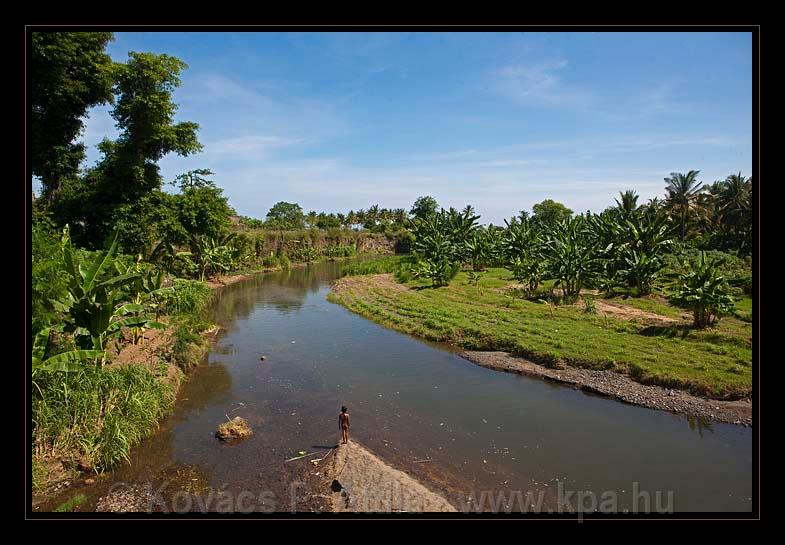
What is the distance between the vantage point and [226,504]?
770 cm

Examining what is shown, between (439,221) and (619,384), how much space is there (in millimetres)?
31068

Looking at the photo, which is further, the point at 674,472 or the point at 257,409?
Answer: the point at 257,409

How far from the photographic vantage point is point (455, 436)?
10.3 metres

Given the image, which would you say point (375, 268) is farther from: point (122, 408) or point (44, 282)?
point (44, 282)

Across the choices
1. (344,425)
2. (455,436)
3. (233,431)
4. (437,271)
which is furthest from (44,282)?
(437,271)

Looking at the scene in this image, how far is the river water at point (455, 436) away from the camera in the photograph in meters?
8.23

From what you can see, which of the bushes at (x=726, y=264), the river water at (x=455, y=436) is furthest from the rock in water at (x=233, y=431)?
the bushes at (x=726, y=264)

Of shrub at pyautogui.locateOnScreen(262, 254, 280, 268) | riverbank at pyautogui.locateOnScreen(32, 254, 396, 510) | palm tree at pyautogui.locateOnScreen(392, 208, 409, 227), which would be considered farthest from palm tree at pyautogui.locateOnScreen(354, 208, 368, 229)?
riverbank at pyautogui.locateOnScreen(32, 254, 396, 510)

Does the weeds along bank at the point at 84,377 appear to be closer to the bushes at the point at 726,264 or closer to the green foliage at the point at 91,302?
the green foliage at the point at 91,302

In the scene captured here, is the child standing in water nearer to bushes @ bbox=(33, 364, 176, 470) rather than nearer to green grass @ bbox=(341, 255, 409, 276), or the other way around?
bushes @ bbox=(33, 364, 176, 470)

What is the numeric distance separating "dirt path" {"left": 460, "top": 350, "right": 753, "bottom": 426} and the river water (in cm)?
30
